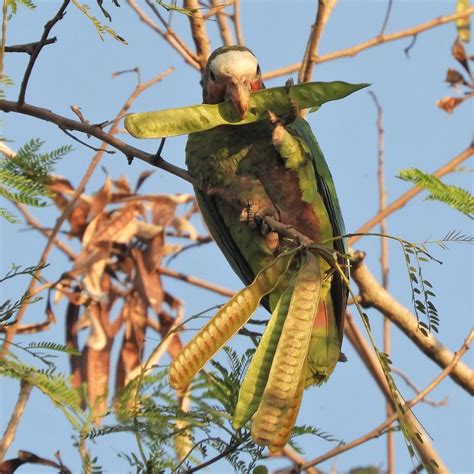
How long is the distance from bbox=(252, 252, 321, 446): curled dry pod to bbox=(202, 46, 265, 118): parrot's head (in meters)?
1.27

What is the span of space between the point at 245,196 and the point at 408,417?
1.62 meters

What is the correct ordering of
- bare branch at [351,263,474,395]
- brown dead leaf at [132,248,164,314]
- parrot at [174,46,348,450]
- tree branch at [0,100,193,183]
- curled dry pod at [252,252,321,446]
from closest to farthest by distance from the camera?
curled dry pod at [252,252,321,446] < tree branch at [0,100,193,183] < parrot at [174,46,348,450] < bare branch at [351,263,474,395] < brown dead leaf at [132,248,164,314]

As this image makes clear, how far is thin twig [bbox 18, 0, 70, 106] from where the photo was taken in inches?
90.2

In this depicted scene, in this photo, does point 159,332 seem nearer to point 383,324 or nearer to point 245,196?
point 383,324

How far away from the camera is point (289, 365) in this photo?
7.23ft

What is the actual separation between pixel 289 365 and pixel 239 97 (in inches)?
47.6

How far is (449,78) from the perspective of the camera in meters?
4.39

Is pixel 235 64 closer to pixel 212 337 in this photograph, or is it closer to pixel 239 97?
pixel 239 97

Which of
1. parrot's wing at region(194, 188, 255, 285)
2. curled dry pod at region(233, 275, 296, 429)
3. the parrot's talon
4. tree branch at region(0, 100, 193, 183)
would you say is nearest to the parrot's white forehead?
the parrot's talon

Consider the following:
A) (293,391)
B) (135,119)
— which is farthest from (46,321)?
(293,391)

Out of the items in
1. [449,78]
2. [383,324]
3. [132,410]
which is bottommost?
[132,410]

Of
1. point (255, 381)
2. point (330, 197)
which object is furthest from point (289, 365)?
point (330, 197)

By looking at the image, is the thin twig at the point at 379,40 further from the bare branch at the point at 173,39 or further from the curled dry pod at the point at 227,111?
the curled dry pod at the point at 227,111

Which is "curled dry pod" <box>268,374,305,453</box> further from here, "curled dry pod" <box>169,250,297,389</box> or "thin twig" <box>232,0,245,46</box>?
"thin twig" <box>232,0,245,46</box>
